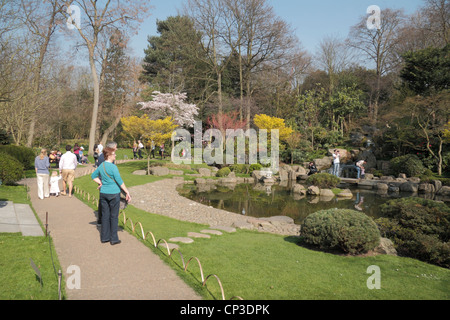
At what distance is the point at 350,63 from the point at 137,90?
27.8m

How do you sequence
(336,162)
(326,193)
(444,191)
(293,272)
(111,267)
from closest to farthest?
(111,267)
(293,272)
(326,193)
(444,191)
(336,162)

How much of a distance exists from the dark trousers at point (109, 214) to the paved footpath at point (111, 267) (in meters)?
0.18

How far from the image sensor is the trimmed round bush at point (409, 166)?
2231cm

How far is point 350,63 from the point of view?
41406mm

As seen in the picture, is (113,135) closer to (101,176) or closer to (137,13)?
(137,13)

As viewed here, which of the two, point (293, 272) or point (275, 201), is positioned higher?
point (293, 272)

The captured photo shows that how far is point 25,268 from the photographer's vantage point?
471 centimetres

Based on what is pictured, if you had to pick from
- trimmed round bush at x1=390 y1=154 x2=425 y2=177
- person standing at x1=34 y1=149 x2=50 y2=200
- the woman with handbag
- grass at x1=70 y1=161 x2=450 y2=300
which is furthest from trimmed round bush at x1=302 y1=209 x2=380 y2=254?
trimmed round bush at x1=390 y1=154 x2=425 y2=177

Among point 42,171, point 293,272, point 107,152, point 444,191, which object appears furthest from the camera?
point 444,191

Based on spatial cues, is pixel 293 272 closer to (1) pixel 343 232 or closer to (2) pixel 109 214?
(1) pixel 343 232

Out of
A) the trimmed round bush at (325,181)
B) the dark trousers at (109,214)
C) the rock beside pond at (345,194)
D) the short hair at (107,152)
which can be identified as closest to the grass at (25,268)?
the dark trousers at (109,214)

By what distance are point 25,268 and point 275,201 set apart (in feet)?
41.3

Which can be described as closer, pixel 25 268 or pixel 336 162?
pixel 25 268

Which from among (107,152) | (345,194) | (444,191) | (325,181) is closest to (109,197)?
(107,152)
